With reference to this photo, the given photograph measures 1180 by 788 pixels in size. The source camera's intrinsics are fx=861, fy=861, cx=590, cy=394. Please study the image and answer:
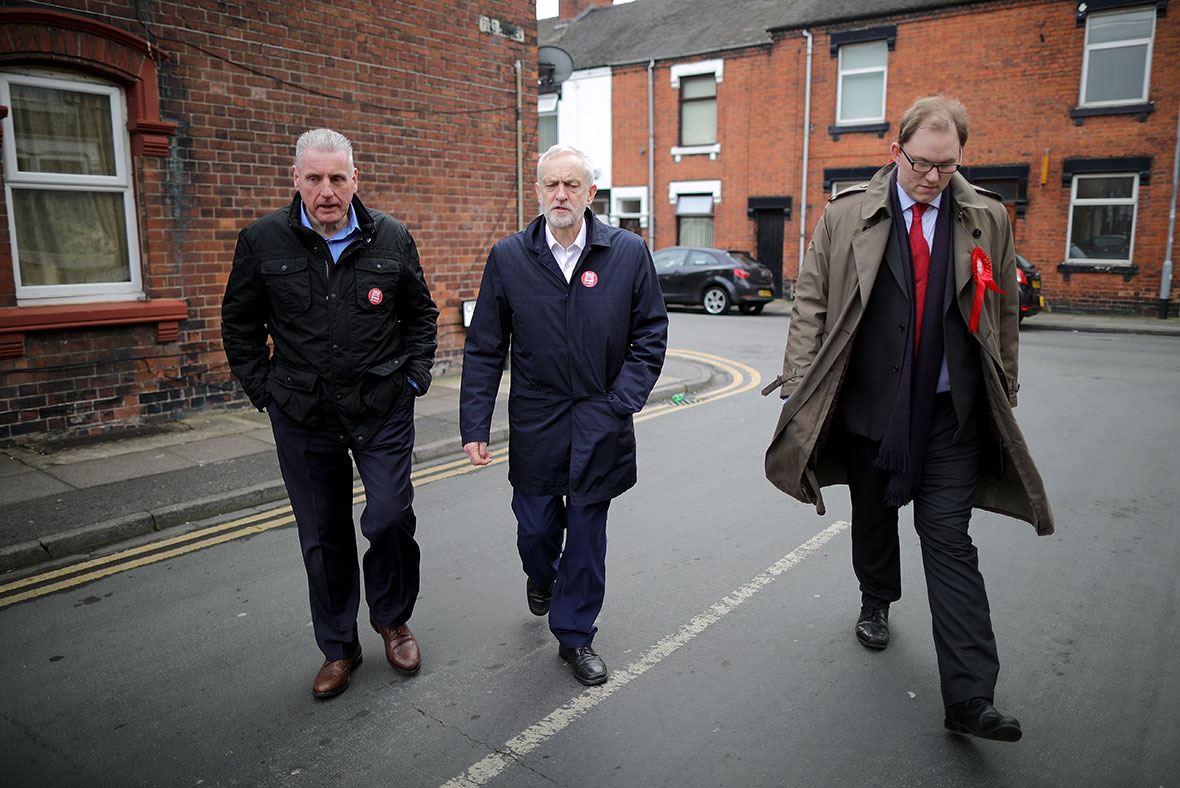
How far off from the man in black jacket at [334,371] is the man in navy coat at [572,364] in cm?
36

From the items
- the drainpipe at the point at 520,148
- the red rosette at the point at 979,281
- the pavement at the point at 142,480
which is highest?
the drainpipe at the point at 520,148

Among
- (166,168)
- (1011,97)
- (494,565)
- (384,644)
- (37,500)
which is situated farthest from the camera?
(1011,97)

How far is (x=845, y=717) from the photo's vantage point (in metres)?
3.25

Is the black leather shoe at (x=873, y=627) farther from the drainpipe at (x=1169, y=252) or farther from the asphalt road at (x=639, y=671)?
the drainpipe at (x=1169, y=252)

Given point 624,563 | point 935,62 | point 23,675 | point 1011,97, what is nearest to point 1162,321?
point 1011,97

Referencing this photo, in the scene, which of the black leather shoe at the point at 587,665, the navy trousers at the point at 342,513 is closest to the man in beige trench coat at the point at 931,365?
the black leather shoe at the point at 587,665

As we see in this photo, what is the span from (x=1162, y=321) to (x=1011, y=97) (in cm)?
600

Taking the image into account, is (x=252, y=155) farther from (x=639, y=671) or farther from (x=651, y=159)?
(x=651, y=159)

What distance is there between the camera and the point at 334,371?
3.43m

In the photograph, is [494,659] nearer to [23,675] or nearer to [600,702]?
[600,702]

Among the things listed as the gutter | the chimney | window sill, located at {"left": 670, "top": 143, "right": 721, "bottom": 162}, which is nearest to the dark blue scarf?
window sill, located at {"left": 670, "top": 143, "right": 721, "bottom": 162}

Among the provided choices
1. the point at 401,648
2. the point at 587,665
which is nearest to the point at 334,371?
the point at 401,648

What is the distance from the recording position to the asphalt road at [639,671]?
2969mm

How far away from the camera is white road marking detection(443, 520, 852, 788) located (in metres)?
2.94
